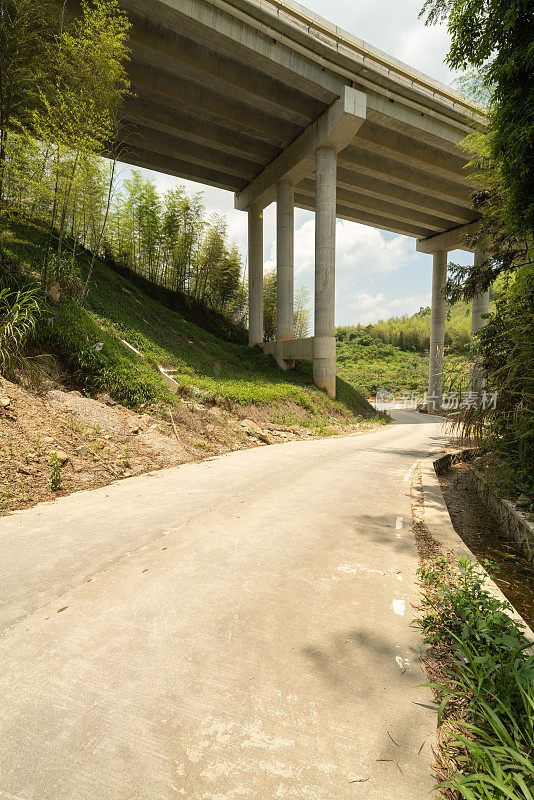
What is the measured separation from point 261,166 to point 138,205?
6.25 metres

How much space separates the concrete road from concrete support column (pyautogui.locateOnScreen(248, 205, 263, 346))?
15.5 meters

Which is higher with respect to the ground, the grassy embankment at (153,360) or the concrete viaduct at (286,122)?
the concrete viaduct at (286,122)

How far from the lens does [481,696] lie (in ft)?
4.41

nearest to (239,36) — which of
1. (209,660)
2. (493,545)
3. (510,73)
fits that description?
(510,73)

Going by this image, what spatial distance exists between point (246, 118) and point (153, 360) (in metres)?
10.7

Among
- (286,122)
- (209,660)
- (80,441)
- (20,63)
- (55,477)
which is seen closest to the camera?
(209,660)

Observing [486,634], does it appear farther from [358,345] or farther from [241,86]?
[358,345]

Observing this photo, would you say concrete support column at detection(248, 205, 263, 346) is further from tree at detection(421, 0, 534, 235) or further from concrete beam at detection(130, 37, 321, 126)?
tree at detection(421, 0, 534, 235)

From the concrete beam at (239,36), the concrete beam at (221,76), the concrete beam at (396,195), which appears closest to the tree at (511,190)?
the concrete beam at (239,36)

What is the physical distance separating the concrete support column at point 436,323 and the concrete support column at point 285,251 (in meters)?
11.1

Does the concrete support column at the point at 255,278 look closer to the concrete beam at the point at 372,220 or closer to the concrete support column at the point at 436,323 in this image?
the concrete beam at the point at 372,220

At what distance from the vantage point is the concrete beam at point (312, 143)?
1190 centimetres

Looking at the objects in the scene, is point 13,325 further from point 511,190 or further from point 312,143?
point 312,143

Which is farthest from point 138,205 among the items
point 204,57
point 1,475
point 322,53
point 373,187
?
point 1,475
